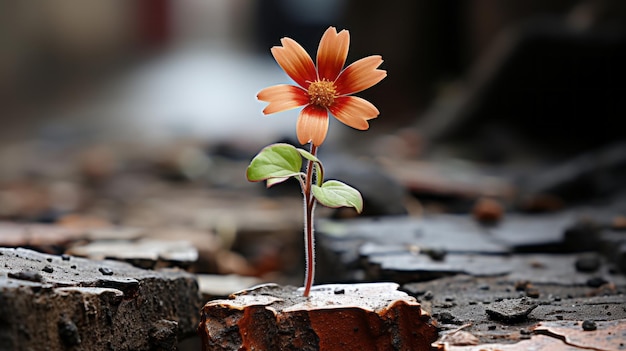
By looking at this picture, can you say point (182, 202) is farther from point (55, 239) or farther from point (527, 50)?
point (527, 50)

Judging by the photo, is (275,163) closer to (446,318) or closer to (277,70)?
(446,318)

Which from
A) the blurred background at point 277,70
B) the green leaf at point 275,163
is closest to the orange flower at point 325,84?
the green leaf at point 275,163

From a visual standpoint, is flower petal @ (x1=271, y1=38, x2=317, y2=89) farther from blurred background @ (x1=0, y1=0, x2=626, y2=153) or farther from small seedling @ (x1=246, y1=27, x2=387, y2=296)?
blurred background @ (x1=0, y1=0, x2=626, y2=153)

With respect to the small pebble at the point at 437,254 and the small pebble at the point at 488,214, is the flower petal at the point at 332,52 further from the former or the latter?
the small pebble at the point at 488,214

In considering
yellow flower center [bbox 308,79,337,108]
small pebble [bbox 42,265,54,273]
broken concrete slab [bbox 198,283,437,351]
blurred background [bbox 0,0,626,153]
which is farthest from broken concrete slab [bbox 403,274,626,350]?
blurred background [bbox 0,0,626,153]

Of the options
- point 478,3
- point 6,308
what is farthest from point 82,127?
point 6,308

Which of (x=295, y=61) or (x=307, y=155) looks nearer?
(x=307, y=155)

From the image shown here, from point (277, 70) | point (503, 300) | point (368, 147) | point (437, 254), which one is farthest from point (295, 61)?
point (277, 70)
